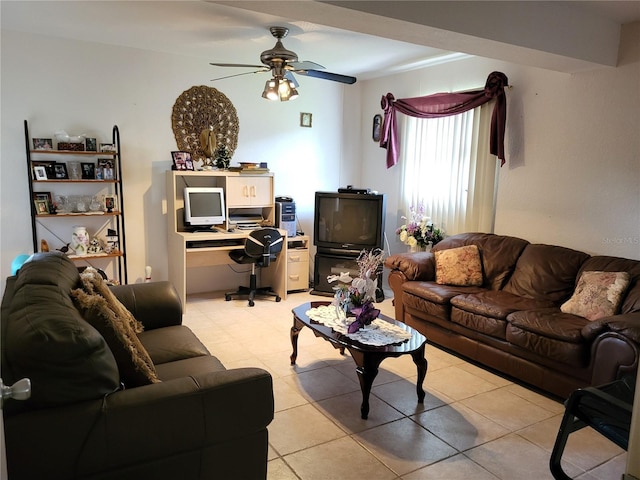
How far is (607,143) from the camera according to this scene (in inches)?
140

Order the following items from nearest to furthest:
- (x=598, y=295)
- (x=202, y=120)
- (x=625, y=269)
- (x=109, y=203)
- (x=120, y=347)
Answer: (x=120, y=347) → (x=598, y=295) → (x=625, y=269) → (x=109, y=203) → (x=202, y=120)

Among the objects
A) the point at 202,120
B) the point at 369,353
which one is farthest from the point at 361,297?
the point at 202,120

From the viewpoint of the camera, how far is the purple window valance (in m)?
4.15

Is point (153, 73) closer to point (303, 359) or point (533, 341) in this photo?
point (303, 359)

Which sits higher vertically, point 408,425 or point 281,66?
point 281,66

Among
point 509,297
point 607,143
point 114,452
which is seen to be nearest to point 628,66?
point 607,143

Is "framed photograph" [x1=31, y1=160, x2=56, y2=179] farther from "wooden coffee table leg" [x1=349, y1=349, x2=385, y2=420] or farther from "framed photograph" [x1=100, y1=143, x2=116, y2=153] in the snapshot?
"wooden coffee table leg" [x1=349, y1=349, x2=385, y2=420]

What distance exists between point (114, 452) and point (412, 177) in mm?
4384

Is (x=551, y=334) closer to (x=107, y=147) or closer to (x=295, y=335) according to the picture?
(x=295, y=335)

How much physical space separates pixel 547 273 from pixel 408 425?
1.79 metres

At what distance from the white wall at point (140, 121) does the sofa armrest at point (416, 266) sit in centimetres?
192

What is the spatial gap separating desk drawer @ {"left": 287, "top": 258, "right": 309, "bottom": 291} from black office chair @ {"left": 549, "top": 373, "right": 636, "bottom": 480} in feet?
12.0

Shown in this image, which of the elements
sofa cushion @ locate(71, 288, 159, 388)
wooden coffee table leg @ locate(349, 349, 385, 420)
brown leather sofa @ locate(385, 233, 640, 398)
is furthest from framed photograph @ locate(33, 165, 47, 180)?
wooden coffee table leg @ locate(349, 349, 385, 420)

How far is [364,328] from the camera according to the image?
2.94 meters
